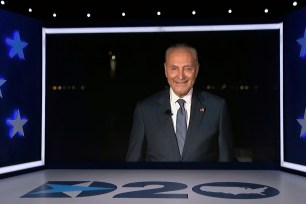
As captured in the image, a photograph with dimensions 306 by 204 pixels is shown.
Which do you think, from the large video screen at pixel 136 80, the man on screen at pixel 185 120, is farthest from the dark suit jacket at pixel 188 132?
the large video screen at pixel 136 80

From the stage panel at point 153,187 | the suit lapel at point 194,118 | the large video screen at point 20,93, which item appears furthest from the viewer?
the suit lapel at point 194,118

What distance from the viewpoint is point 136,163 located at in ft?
16.6

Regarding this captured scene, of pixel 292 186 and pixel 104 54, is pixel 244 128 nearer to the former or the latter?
pixel 292 186

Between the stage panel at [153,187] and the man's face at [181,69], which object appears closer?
the stage panel at [153,187]

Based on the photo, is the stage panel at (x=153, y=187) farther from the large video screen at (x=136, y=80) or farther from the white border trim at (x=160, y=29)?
the white border trim at (x=160, y=29)

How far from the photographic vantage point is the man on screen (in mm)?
4926

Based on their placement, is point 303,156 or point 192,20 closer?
point 303,156

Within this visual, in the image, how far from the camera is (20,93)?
4746 mm

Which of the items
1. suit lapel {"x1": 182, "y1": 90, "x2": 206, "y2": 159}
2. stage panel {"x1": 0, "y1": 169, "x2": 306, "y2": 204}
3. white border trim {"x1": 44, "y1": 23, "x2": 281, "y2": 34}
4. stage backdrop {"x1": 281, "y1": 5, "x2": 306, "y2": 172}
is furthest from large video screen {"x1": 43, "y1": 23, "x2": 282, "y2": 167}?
stage panel {"x1": 0, "y1": 169, "x2": 306, "y2": 204}

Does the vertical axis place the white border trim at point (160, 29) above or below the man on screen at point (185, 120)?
above

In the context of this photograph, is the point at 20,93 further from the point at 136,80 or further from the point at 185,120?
the point at 185,120

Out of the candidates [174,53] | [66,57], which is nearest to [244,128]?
[174,53]

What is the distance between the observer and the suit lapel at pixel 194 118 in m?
4.91

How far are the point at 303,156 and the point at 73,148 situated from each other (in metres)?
3.18
